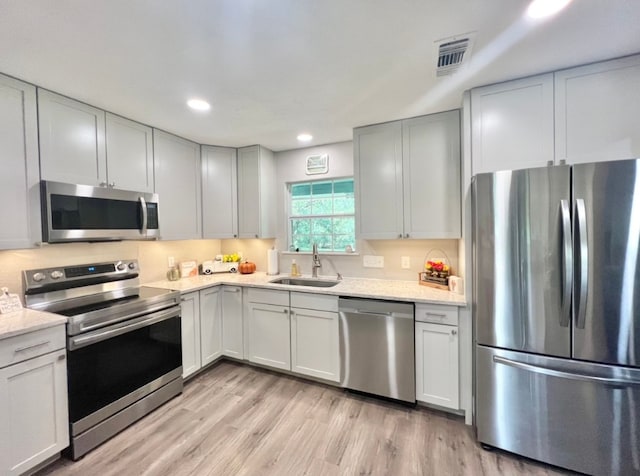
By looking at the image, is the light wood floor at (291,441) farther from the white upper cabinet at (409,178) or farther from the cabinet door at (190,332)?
the white upper cabinet at (409,178)

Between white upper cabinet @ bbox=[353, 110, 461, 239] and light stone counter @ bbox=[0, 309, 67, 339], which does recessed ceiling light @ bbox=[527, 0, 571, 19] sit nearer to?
white upper cabinet @ bbox=[353, 110, 461, 239]

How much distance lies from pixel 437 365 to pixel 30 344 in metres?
2.69

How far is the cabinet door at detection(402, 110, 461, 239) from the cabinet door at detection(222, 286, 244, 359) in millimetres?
1896

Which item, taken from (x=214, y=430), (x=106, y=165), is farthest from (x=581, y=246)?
(x=106, y=165)

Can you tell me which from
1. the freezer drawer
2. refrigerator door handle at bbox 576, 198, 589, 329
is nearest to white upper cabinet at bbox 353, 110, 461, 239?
refrigerator door handle at bbox 576, 198, 589, 329

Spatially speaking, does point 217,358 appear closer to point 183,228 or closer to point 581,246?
point 183,228

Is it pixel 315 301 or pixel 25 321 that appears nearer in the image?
pixel 25 321

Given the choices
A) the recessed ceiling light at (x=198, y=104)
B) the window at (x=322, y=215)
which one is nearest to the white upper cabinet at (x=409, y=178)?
the window at (x=322, y=215)

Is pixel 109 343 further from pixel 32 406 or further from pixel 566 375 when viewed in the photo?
pixel 566 375

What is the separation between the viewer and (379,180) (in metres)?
2.67

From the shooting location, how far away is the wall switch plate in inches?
118

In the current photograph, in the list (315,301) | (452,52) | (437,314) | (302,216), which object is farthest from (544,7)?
(302,216)

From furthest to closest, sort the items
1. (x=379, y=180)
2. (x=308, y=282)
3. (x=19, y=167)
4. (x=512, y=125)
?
(x=308, y=282)
(x=379, y=180)
(x=512, y=125)
(x=19, y=167)

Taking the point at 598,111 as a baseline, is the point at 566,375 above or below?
below
